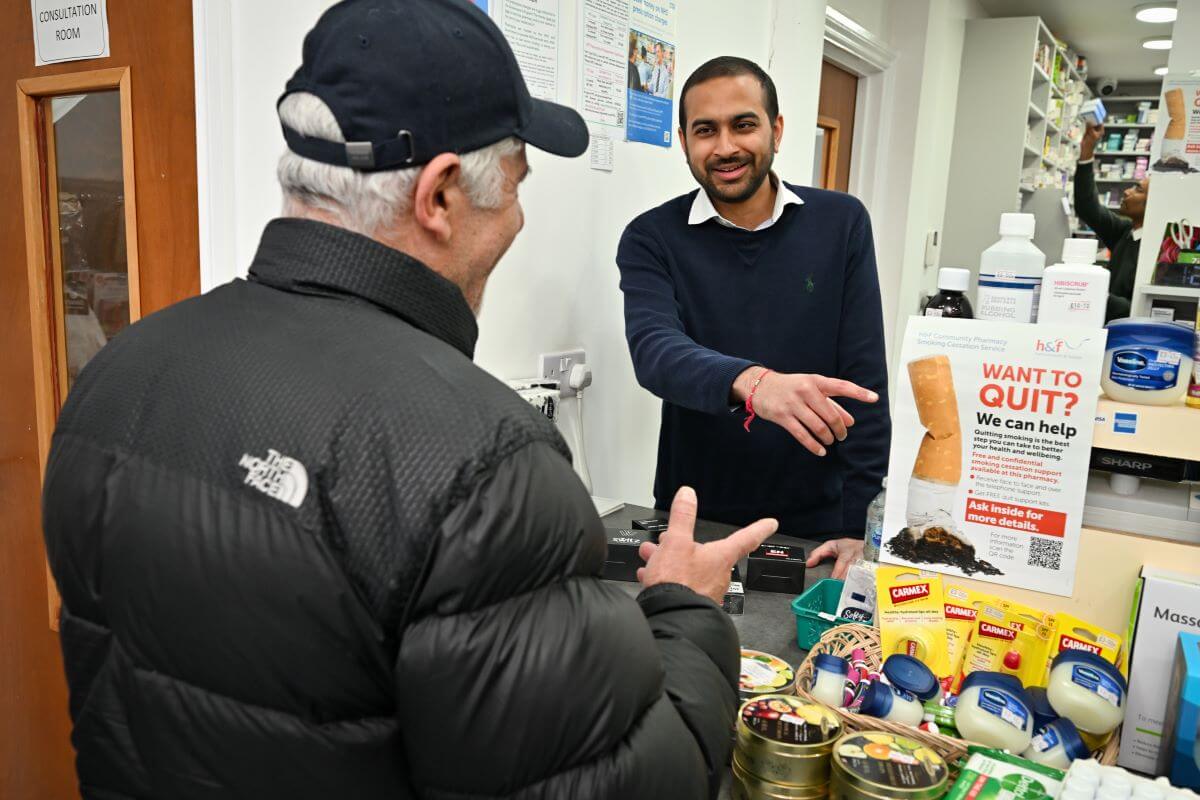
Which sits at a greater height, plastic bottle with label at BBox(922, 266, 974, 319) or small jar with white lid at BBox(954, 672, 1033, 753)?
plastic bottle with label at BBox(922, 266, 974, 319)

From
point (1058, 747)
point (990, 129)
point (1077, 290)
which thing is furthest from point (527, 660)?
point (990, 129)

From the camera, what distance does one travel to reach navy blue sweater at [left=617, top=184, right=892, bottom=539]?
1989 millimetres

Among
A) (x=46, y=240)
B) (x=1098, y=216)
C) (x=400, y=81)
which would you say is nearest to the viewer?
(x=400, y=81)

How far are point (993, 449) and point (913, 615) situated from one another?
0.75ft

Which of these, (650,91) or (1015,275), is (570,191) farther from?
(1015,275)

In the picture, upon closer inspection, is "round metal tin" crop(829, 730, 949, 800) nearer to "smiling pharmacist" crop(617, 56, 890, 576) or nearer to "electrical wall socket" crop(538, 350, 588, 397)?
"smiling pharmacist" crop(617, 56, 890, 576)

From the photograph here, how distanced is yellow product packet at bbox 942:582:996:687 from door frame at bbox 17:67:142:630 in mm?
1448

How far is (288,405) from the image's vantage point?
62 cm

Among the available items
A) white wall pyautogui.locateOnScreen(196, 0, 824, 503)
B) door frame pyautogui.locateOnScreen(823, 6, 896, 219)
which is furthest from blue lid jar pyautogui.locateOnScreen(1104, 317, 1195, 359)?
door frame pyautogui.locateOnScreen(823, 6, 896, 219)

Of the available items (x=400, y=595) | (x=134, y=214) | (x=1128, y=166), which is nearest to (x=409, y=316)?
(x=400, y=595)

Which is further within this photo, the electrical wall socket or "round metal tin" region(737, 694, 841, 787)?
the electrical wall socket

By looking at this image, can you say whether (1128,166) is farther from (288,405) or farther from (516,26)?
(288,405)

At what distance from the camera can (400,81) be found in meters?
0.72

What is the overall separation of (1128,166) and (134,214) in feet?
30.1
